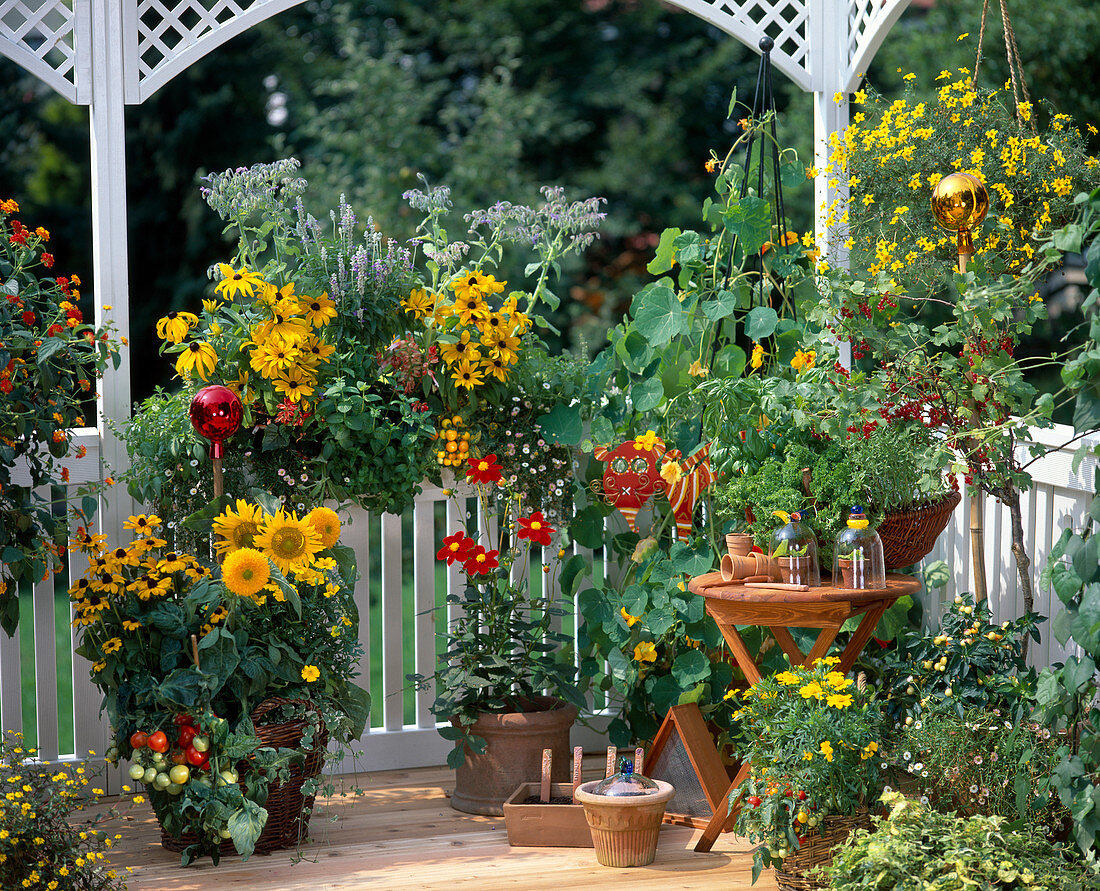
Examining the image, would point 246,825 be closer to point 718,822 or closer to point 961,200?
point 718,822

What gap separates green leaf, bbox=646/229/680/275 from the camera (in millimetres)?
3561

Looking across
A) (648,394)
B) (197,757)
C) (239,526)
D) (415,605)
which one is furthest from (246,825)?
(648,394)

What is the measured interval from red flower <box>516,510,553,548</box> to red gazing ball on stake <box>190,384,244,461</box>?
81cm

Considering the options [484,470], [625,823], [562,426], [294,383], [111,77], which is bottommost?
[625,823]

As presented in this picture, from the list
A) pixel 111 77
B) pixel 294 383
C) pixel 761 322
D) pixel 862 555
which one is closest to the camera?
pixel 862 555

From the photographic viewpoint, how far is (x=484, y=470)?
3.34 meters

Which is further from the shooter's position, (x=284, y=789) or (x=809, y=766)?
(x=284, y=789)

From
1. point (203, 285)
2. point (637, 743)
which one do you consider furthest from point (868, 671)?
point (203, 285)

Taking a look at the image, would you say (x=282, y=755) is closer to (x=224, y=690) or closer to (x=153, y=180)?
(x=224, y=690)

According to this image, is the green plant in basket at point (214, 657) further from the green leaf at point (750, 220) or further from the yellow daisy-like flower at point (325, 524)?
the green leaf at point (750, 220)

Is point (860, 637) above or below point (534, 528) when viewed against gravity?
below

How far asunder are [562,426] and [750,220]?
0.74 metres

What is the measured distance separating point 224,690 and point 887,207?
7.42 feet

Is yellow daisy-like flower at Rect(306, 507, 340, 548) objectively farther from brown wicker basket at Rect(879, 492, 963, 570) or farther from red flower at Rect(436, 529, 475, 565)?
brown wicker basket at Rect(879, 492, 963, 570)
